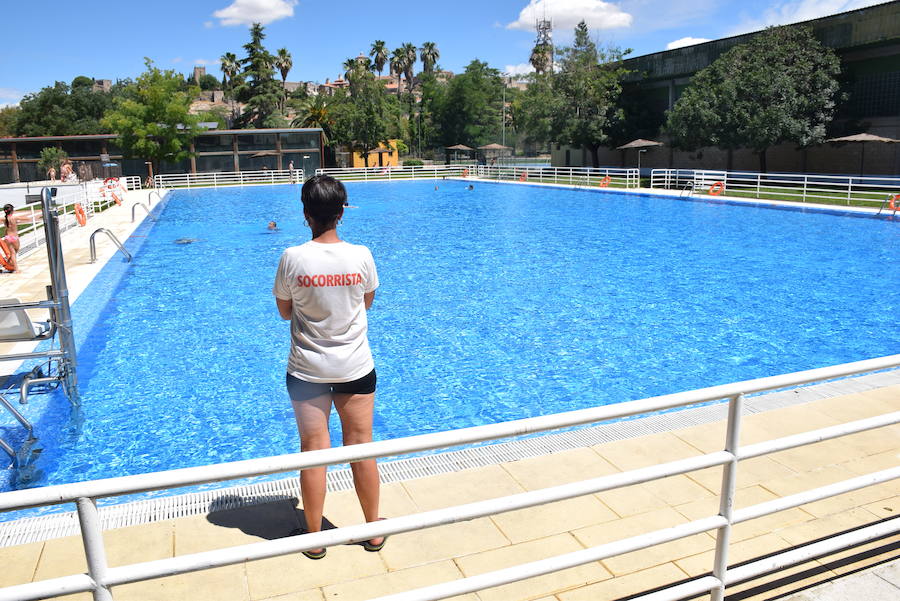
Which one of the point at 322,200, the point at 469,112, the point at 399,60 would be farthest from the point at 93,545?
the point at 399,60

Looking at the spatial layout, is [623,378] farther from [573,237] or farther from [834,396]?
[573,237]

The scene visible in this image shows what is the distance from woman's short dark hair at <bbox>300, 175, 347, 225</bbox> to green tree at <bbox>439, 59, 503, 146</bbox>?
6716 cm

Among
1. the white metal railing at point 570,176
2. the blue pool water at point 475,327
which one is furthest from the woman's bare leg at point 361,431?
the white metal railing at point 570,176

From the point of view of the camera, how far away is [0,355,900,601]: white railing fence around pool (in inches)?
71.1

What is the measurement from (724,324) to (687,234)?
9.23m

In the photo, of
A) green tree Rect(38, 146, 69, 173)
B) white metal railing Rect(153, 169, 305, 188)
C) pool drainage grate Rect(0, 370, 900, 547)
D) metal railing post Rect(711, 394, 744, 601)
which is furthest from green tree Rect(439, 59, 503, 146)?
metal railing post Rect(711, 394, 744, 601)

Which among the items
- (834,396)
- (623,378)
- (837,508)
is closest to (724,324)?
(623,378)

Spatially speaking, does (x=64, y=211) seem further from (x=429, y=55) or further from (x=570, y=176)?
(x=429, y=55)

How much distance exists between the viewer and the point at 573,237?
1839cm

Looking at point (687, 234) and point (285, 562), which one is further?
point (687, 234)

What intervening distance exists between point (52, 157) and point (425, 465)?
173ft

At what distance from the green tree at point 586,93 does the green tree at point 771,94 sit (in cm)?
871

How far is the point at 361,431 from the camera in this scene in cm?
322

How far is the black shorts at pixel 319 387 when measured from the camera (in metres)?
3.09
